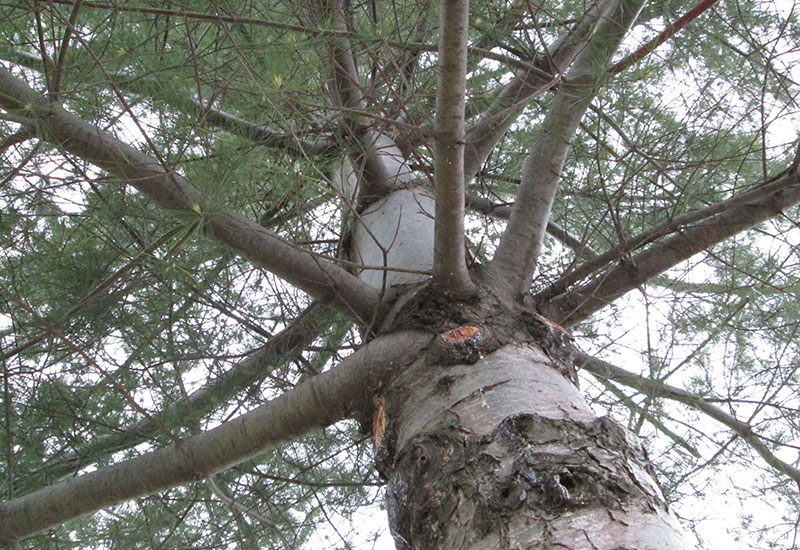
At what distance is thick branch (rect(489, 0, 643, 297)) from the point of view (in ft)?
5.01

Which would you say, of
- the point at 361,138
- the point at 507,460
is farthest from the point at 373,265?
the point at 507,460

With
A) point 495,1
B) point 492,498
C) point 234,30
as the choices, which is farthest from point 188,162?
point 492,498

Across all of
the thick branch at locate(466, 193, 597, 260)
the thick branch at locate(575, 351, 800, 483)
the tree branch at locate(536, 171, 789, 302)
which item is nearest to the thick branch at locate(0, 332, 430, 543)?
the tree branch at locate(536, 171, 789, 302)

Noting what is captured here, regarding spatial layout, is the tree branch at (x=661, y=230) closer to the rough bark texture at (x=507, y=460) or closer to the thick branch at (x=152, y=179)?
the rough bark texture at (x=507, y=460)

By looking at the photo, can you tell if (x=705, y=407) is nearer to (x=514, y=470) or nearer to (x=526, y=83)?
(x=526, y=83)

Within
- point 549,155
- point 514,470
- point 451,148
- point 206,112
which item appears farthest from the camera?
point 549,155

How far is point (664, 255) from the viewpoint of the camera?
154 cm

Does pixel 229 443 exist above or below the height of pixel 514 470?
above

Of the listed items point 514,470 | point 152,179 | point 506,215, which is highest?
point 506,215

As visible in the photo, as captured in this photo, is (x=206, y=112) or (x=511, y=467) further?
(x=206, y=112)

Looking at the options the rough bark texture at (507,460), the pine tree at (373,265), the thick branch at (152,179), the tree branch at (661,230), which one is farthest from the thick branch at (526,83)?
the rough bark texture at (507,460)

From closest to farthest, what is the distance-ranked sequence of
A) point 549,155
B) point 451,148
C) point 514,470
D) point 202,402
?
point 514,470 → point 451,148 → point 549,155 → point 202,402

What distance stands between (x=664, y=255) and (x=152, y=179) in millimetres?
1077

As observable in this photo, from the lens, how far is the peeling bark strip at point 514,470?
31.7 inches
